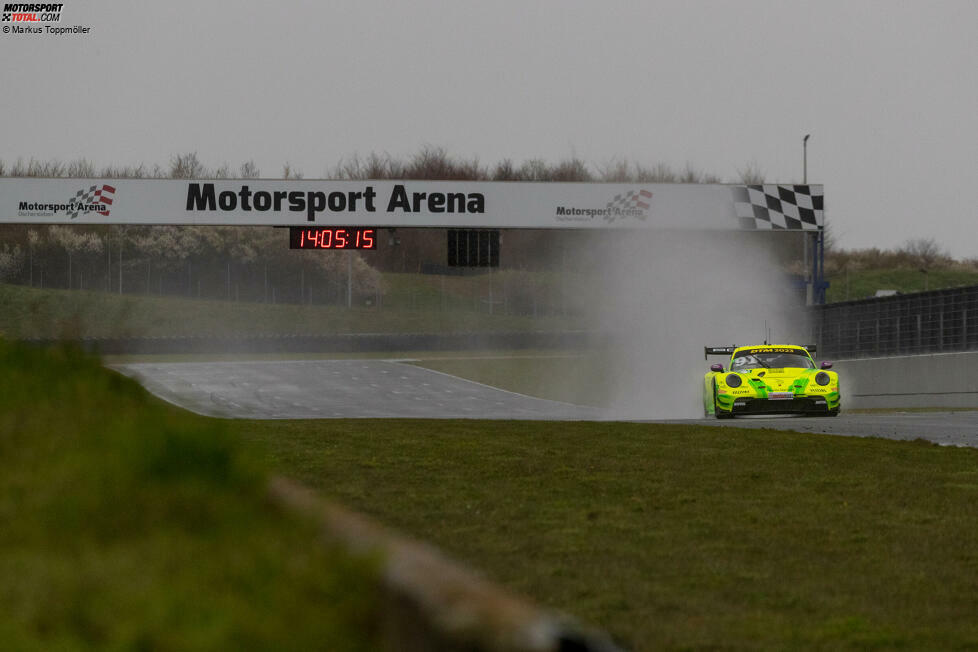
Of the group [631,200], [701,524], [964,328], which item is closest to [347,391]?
[631,200]

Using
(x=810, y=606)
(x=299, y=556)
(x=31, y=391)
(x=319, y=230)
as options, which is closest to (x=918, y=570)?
(x=810, y=606)

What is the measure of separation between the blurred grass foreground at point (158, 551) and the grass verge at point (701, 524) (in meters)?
2.05

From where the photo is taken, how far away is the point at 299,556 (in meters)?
2.74

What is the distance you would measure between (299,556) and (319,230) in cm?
2889

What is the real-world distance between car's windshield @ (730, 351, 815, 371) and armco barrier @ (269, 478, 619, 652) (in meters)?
20.2

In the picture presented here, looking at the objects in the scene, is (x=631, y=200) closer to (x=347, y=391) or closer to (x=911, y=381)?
(x=911, y=381)

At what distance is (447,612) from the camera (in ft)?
7.01

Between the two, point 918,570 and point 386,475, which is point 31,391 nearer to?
point 918,570

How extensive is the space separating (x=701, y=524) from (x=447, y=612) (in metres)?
6.29

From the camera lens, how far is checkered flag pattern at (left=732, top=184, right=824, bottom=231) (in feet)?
111

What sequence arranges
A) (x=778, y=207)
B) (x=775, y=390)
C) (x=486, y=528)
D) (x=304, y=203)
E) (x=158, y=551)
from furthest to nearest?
(x=778, y=207)
(x=304, y=203)
(x=775, y=390)
(x=486, y=528)
(x=158, y=551)

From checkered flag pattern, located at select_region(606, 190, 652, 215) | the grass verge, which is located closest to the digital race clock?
checkered flag pattern, located at select_region(606, 190, 652, 215)

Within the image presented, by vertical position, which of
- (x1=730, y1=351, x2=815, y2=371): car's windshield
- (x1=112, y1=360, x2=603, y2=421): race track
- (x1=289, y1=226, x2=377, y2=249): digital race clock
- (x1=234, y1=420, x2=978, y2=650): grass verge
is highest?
(x1=289, y1=226, x2=377, y2=249): digital race clock

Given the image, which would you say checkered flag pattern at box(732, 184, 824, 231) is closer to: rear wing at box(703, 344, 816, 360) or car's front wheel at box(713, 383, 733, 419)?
rear wing at box(703, 344, 816, 360)
